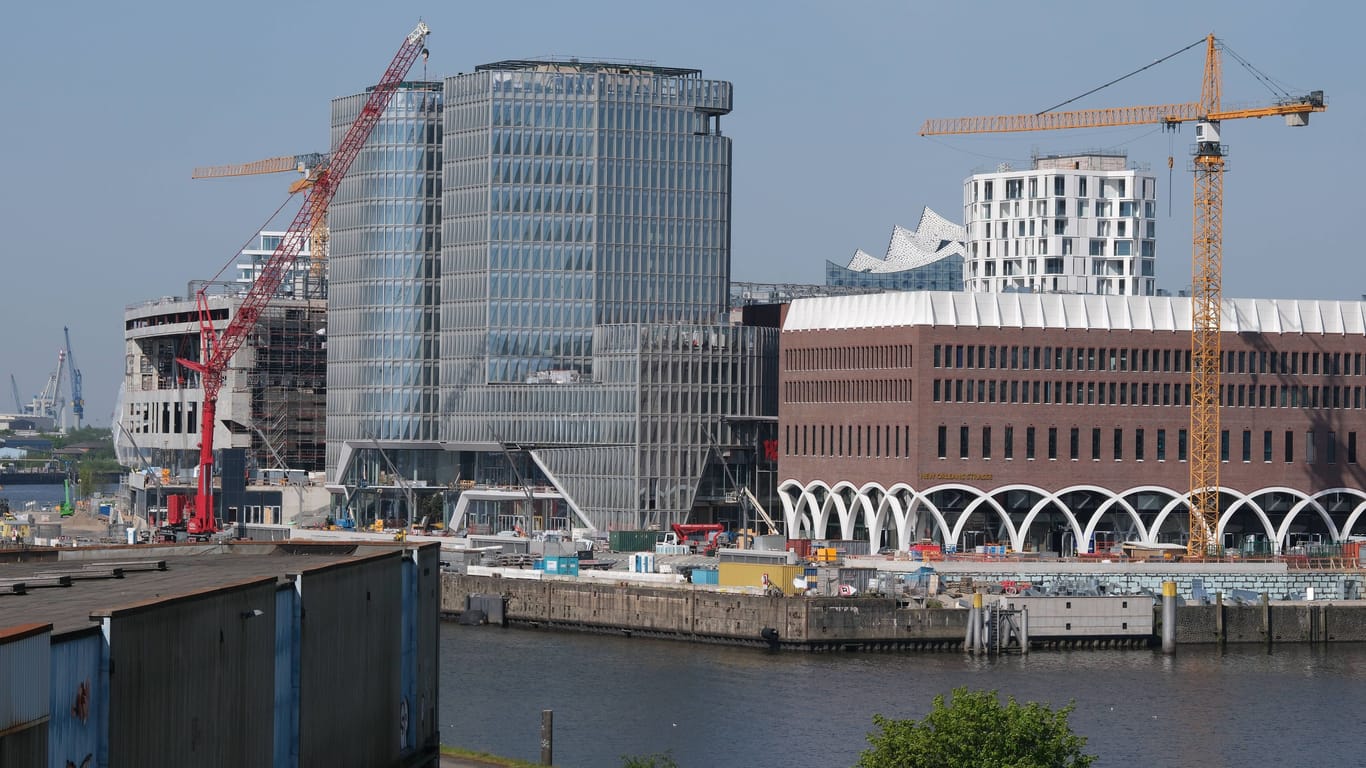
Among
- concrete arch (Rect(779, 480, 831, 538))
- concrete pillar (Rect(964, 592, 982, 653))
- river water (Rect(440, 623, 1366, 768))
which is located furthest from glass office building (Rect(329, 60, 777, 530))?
concrete pillar (Rect(964, 592, 982, 653))

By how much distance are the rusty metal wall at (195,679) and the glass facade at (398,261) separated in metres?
150

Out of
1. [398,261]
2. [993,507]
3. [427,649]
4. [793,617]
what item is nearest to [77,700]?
[427,649]

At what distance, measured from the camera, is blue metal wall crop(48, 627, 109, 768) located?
3475 cm

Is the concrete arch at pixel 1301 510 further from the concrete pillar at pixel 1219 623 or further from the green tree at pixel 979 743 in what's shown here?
the green tree at pixel 979 743

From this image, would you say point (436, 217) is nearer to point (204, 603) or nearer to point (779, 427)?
point (779, 427)

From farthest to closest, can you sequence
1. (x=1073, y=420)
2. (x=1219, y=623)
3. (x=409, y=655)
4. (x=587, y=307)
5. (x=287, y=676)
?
1. (x=587, y=307)
2. (x=1073, y=420)
3. (x=1219, y=623)
4. (x=409, y=655)
5. (x=287, y=676)

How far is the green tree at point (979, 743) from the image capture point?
58875mm

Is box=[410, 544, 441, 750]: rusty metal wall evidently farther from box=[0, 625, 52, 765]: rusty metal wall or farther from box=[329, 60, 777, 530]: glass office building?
box=[329, 60, 777, 530]: glass office building

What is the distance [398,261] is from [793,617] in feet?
274

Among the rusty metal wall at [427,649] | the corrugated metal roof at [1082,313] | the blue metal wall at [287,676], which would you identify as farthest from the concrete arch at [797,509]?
the blue metal wall at [287,676]

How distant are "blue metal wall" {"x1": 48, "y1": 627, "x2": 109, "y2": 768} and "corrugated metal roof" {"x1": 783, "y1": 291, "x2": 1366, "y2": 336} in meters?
122

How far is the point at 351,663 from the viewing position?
180 feet

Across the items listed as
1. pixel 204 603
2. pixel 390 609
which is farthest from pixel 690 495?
pixel 204 603

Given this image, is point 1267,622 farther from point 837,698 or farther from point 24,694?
point 24,694
